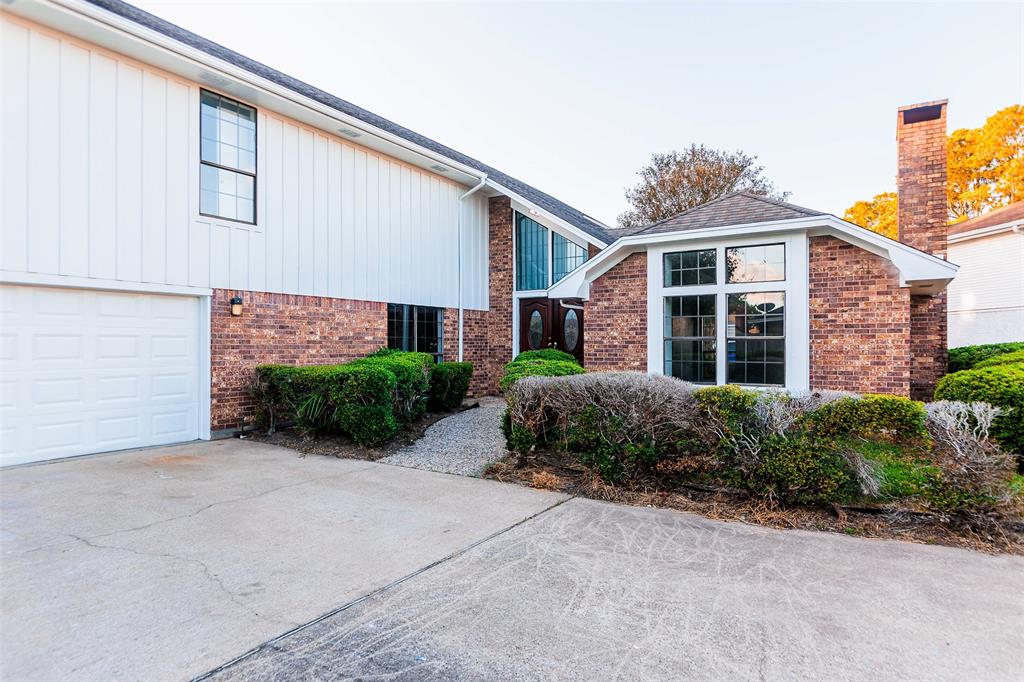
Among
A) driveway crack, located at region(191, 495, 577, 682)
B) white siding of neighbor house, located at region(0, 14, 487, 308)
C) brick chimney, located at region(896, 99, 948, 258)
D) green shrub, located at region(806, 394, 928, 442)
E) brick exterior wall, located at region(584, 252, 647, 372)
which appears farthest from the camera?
brick exterior wall, located at region(584, 252, 647, 372)

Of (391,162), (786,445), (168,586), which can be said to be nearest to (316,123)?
(391,162)

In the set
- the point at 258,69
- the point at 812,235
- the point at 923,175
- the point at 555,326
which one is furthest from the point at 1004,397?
the point at 258,69

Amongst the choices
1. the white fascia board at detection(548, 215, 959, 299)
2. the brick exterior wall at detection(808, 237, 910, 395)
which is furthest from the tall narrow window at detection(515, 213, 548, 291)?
the brick exterior wall at detection(808, 237, 910, 395)

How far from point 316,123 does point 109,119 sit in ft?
10.5

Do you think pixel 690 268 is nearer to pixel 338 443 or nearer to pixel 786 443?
pixel 786 443

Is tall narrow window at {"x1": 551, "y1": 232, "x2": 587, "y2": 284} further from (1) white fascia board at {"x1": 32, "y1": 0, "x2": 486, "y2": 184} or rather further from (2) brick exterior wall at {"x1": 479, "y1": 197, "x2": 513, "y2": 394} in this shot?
(1) white fascia board at {"x1": 32, "y1": 0, "x2": 486, "y2": 184}

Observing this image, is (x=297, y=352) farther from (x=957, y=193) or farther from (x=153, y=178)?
(x=957, y=193)

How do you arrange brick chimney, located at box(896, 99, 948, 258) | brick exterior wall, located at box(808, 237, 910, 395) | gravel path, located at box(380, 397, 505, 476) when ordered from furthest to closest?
brick chimney, located at box(896, 99, 948, 258)
brick exterior wall, located at box(808, 237, 910, 395)
gravel path, located at box(380, 397, 505, 476)

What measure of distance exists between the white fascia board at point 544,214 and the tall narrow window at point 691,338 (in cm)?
330

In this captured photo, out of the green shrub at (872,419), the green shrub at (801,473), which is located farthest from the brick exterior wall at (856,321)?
the green shrub at (801,473)

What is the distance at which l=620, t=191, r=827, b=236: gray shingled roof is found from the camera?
26.8 feet

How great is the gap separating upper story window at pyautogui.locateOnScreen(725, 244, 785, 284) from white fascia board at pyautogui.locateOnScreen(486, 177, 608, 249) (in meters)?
3.68

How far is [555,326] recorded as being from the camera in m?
13.0

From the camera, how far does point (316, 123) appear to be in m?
9.52
